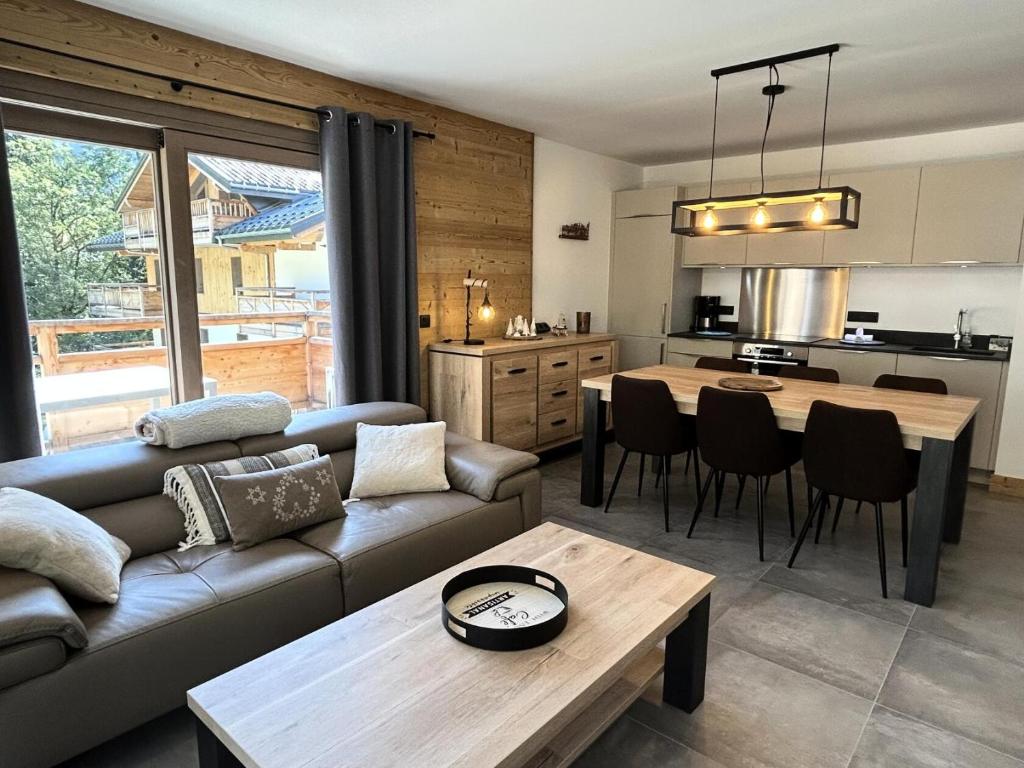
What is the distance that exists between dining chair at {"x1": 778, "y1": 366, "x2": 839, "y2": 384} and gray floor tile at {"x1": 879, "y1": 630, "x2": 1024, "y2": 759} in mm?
1827

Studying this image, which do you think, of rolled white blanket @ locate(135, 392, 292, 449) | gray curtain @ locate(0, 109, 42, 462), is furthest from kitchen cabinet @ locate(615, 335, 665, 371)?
gray curtain @ locate(0, 109, 42, 462)

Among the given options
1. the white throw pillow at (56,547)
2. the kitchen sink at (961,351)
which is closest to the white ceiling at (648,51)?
the kitchen sink at (961,351)

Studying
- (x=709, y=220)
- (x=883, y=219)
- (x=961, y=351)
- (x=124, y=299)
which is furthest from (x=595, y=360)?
(x=124, y=299)

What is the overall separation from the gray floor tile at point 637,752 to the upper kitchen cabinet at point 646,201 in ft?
15.4

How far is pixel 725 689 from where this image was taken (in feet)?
7.16

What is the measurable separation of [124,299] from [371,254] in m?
1.35

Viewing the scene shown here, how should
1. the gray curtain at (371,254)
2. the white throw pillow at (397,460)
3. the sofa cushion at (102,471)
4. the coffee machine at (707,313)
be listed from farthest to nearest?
the coffee machine at (707,313) < the gray curtain at (371,254) < the white throw pillow at (397,460) < the sofa cushion at (102,471)

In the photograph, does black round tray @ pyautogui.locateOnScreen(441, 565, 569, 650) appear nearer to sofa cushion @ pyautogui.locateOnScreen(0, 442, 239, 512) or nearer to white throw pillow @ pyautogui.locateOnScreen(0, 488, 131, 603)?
white throw pillow @ pyautogui.locateOnScreen(0, 488, 131, 603)

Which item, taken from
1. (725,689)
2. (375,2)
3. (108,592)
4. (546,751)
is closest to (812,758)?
(725,689)

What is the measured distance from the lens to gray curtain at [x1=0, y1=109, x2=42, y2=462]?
8.32 feet

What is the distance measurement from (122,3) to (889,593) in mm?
4358

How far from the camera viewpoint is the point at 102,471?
2361 millimetres

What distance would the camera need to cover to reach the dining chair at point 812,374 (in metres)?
3.95

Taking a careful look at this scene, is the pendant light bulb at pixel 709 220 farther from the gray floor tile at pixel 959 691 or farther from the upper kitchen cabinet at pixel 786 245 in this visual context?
the gray floor tile at pixel 959 691
